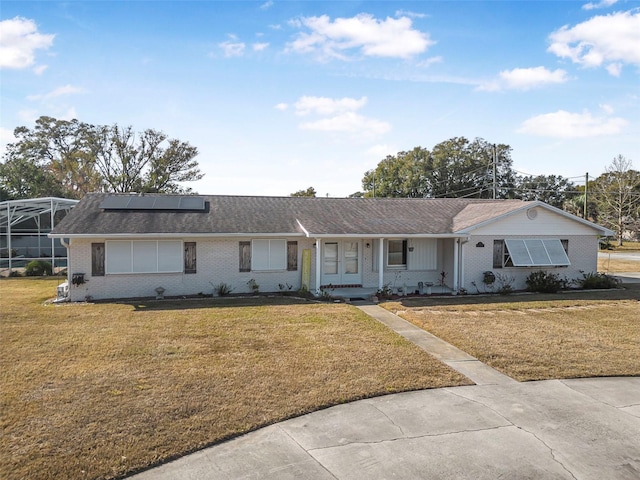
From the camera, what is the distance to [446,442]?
5.47m

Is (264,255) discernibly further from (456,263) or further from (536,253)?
(536,253)

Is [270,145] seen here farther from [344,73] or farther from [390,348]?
[390,348]

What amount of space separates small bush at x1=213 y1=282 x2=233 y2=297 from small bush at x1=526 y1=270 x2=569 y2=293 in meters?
12.0

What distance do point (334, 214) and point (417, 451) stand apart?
14078 mm

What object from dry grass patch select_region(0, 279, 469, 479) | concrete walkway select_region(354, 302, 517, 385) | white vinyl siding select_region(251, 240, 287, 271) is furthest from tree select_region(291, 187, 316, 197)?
dry grass patch select_region(0, 279, 469, 479)

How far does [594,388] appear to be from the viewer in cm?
729

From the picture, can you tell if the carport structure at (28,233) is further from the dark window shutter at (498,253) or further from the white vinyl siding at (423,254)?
the dark window shutter at (498,253)

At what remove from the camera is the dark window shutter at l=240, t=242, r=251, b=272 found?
1634 centimetres

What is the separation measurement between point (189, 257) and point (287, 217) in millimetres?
4368

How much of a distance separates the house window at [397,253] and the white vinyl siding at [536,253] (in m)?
4.04

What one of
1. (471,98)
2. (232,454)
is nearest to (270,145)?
(471,98)

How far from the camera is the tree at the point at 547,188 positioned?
5915cm


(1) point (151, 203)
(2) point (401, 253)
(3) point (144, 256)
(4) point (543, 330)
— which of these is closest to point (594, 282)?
(2) point (401, 253)

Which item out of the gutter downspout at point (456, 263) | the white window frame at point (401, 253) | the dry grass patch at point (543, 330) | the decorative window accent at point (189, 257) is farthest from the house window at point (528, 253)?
the decorative window accent at point (189, 257)
